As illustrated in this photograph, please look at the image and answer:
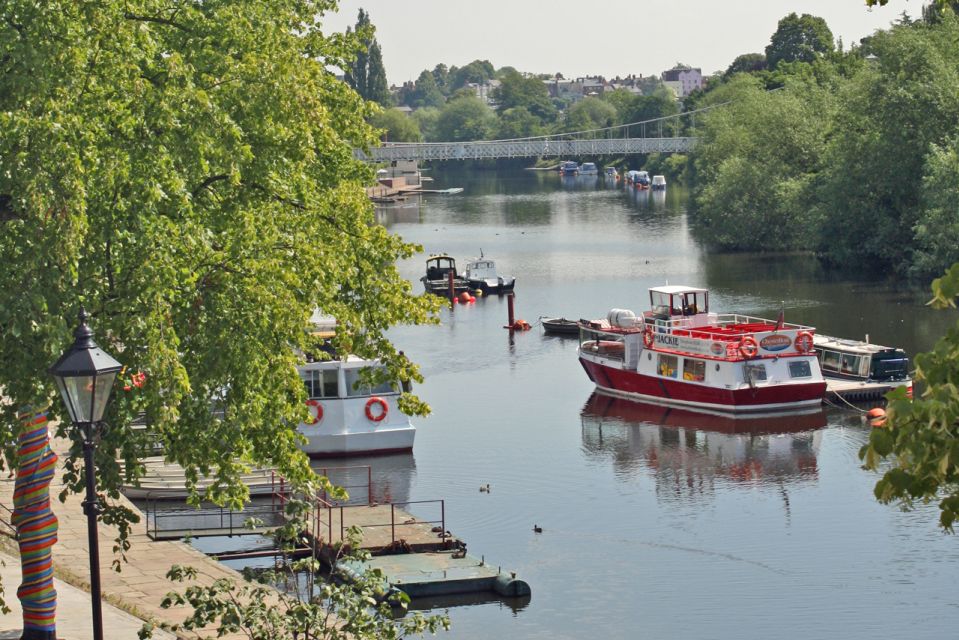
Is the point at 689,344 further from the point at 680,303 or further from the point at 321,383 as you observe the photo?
the point at 321,383

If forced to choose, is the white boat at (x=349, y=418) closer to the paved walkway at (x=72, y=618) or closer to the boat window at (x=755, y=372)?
the boat window at (x=755, y=372)

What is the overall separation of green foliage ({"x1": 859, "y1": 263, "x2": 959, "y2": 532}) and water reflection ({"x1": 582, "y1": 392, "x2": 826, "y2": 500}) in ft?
98.6

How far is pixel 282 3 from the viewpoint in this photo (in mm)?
32188

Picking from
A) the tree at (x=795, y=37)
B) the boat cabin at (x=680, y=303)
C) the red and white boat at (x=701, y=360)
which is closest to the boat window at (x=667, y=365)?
the red and white boat at (x=701, y=360)

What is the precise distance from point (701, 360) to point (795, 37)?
14361cm

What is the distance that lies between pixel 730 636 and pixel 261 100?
47.4ft

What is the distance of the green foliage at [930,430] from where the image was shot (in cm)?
1053

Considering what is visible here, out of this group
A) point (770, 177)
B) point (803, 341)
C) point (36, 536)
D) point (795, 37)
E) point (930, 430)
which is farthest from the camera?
point (795, 37)

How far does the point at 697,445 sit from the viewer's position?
4788 centimetres

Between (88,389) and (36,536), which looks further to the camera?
(36,536)

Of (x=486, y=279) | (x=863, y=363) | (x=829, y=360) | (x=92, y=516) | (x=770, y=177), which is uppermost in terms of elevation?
(x=770, y=177)

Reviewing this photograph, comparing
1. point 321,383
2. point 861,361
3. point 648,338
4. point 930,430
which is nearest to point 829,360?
point 861,361

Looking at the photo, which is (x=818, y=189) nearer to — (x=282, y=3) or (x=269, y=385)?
(x=282, y=3)

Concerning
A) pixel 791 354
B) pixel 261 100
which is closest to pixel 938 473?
pixel 261 100
